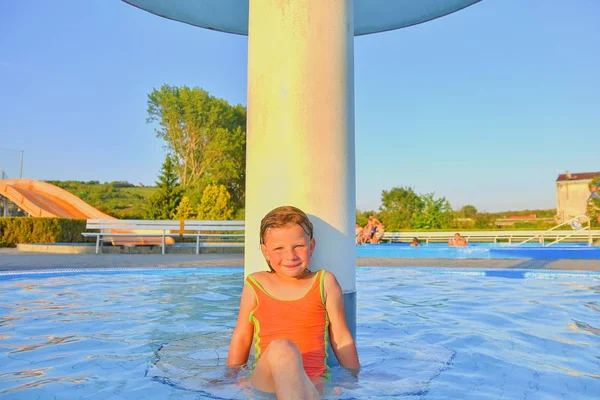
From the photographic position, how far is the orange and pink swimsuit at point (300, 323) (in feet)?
6.55

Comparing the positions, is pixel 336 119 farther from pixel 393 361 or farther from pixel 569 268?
pixel 569 268

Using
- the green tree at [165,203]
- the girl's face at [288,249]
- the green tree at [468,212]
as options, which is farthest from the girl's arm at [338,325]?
the green tree at [468,212]

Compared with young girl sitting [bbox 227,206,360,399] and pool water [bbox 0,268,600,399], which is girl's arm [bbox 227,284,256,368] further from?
pool water [bbox 0,268,600,399]

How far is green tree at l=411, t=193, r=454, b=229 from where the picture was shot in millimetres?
24500

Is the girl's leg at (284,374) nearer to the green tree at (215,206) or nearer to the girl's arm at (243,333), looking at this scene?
the girl's arm at (243,333)

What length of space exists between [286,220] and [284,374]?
65cm

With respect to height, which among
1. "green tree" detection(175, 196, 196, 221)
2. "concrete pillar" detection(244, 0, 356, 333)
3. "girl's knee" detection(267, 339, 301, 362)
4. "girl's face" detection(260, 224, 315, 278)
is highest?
"green tree" detection(175, 196, 196, 221)

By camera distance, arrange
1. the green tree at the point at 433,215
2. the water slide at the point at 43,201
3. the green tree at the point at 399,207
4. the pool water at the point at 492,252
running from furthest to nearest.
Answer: the green tree at the point at 399,207 → the green tree at the point at 433,215 → the water slide at the point at 43,201 → the pool water at the point at 492,252

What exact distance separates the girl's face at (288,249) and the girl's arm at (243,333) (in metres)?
0.18

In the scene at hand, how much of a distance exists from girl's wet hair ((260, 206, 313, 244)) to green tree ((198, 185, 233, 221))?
23.0m

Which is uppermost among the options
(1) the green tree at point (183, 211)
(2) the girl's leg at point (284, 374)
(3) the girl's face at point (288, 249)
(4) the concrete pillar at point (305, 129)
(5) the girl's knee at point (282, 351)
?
(1) the green tree at point (183, 211)

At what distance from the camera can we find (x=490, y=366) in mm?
2545

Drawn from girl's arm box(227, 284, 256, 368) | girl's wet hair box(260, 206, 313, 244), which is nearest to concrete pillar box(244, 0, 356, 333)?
girl's wet hair box(260, 206, 313, 244)

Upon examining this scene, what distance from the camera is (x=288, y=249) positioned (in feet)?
6.61
